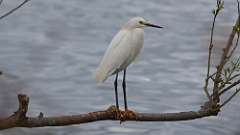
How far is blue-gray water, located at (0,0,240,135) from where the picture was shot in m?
3.17

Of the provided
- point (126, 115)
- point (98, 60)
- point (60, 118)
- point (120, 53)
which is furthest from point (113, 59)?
point (98, 60)

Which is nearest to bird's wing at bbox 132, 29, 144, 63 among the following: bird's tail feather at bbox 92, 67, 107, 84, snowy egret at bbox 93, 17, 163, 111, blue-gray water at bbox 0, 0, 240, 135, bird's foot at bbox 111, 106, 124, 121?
snowy egret at bbox 93, 17, 163, 111

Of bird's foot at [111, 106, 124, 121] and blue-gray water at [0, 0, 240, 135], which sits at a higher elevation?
blue-gray water at [0, 0, 240, 135]

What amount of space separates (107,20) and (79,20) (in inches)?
7.9

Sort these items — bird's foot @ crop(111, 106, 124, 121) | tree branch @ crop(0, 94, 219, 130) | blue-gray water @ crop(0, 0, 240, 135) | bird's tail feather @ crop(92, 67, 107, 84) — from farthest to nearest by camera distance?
blue-gray water @ crop(0, 0, 240, 135) → bird's tail feather @ crop(92, 67, 107, 84) → bird's foot @ crop(111, 106, 124, 121) → tree branch @ crop(0, 94, 219, 130)

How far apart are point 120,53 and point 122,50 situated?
2cm

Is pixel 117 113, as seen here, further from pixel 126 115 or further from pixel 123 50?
pixel 123 50

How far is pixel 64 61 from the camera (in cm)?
384

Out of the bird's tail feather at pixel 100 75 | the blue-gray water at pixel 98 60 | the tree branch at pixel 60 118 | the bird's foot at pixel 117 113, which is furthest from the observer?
the blue-gray water at pixel 98 60

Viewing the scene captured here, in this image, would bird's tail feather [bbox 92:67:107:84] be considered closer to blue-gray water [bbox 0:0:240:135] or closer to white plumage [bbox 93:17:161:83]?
white plumage [bbox 93:17:161:83]

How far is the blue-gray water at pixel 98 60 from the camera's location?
125 inches

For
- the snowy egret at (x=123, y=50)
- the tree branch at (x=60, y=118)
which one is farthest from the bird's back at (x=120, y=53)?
the tree branch at (x=60, y=118)

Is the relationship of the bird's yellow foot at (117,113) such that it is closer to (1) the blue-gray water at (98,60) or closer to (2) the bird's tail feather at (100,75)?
(2) the bird's tail feather at (100,75)

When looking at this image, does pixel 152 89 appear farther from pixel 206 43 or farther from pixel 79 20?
pixel 79 20
